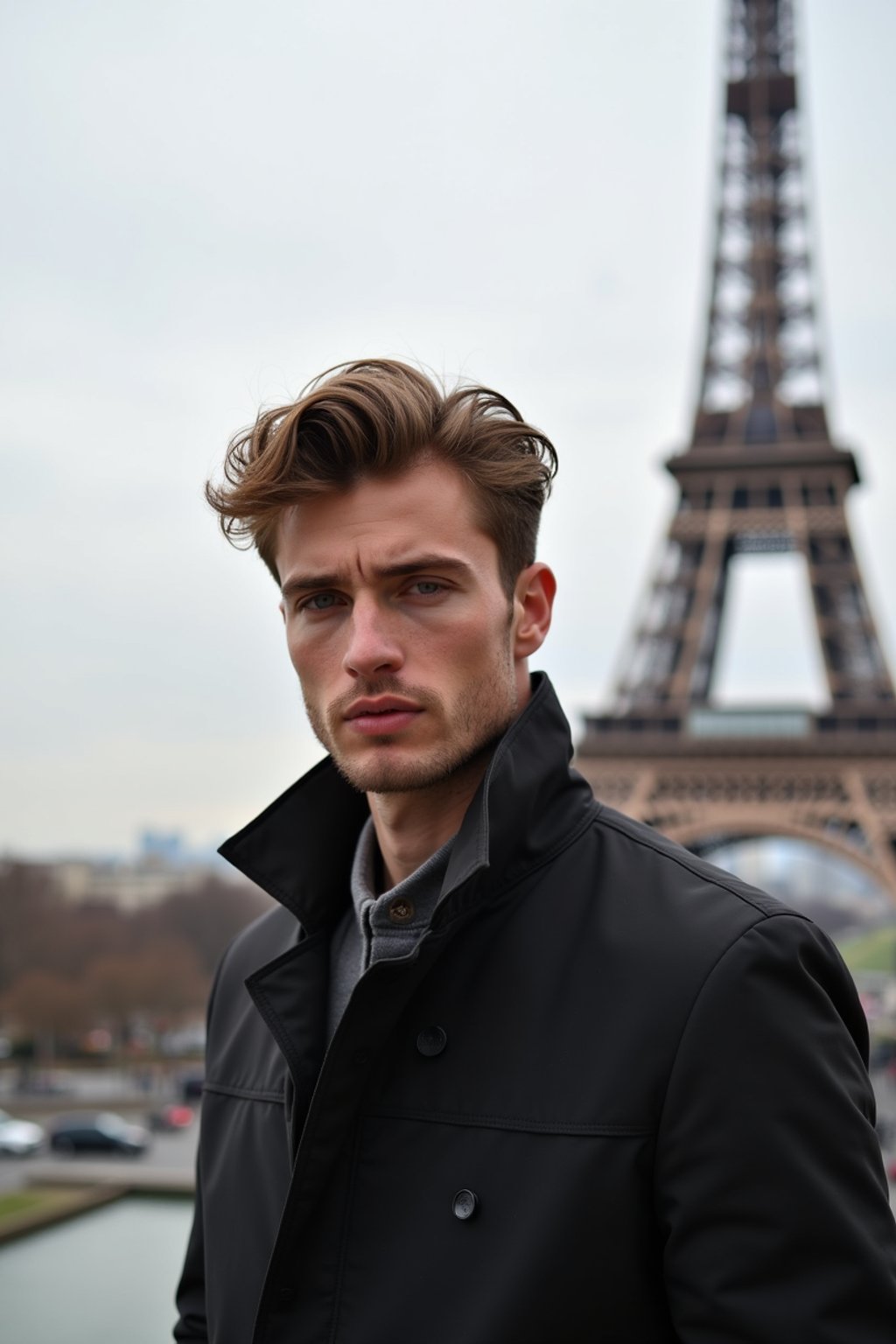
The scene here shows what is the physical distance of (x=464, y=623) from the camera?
237 centimetres

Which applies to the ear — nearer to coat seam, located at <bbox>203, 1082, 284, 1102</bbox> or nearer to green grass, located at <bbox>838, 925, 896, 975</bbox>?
coat seam, located at <bbox>203, 1082, 284, 1102</bbox>

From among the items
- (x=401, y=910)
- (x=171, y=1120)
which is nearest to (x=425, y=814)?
(x=401, y=910)

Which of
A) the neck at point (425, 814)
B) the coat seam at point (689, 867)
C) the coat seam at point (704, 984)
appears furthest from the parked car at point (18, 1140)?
the coat seam at point (704, 984)

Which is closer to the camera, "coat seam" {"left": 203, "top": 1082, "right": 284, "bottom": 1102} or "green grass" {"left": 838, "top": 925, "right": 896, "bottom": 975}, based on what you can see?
"coat seam" {"left": 203, "top": 1082, "right": 284, "bottom": 1102}

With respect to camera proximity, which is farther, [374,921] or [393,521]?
[374,921]

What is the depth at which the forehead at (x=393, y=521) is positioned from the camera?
235 cm

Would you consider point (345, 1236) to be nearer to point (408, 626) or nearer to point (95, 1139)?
point (408, 626)

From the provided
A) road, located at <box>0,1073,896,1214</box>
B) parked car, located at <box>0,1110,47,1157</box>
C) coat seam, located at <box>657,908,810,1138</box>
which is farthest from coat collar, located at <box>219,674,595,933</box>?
parked car, located at <box>0,1110,47,1157</box>

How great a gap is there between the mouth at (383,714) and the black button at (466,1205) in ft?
2.41

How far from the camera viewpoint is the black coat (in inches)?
74.6

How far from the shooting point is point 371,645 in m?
2.31

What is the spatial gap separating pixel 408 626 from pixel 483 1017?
649 millimetres

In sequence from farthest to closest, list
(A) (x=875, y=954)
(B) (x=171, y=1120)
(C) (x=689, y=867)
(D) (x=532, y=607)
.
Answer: (A) (x=875, y=954)
(B) (x=171, y=1120)
(D) (x=532, y=607)
(C) (x=689, y=867)

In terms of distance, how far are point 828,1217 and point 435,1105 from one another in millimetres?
610
